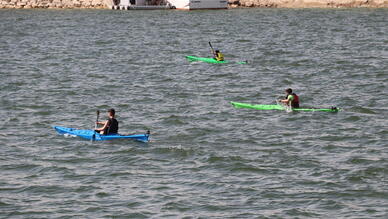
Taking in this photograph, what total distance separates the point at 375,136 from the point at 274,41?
4166 centimetres

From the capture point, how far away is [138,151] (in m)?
28.9

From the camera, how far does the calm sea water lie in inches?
918

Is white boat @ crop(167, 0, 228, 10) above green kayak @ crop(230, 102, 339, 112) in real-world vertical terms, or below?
above

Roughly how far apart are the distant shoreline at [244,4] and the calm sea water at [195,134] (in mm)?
55643

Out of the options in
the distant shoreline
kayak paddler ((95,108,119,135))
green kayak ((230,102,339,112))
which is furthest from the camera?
the distant shoreline

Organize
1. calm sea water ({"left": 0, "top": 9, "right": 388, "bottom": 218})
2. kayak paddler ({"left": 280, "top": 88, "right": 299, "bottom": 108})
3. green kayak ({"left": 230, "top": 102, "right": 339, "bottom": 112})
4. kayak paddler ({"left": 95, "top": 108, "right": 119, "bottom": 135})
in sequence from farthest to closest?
kayak paddler ({"left": 280, "top": 88, "right": 299, "bottom": 108}) < green kayak ({"left": 230, "top": 102, "right": 339, "bottom": 112}) < kayak paddler ({"left": 95, "top": 108, "right": 119, "bottom": 135}) < calm sea water ({"left": 0, "top": 9, "right": 388, "bottom": 218})

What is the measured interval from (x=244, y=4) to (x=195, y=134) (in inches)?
4024

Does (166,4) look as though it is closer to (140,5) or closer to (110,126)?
(140,5)

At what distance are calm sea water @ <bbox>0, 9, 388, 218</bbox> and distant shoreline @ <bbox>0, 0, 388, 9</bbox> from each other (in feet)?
183

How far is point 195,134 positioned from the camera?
105 ft

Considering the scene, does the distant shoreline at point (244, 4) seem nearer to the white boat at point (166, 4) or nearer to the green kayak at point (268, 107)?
the white boat at point (166, 4)

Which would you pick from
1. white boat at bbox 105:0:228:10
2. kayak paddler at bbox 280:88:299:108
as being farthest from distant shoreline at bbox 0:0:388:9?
kayak paddler at bbox 280:88:299:108

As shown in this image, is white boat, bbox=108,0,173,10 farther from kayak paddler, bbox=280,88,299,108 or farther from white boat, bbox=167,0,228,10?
kayak paddler, bbox=280,88,299,108

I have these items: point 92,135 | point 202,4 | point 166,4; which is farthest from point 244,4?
point 92,135
